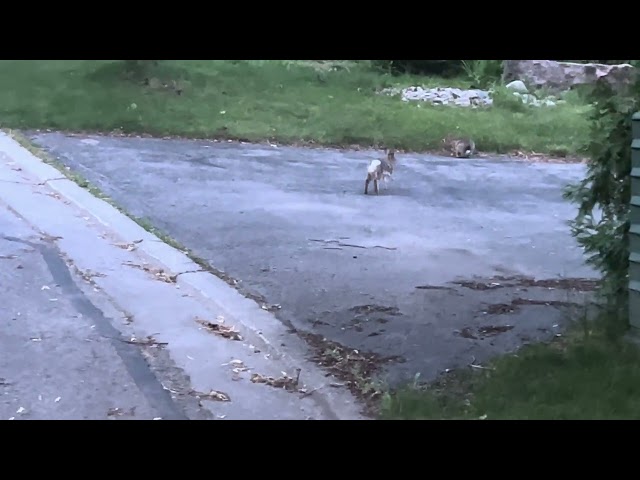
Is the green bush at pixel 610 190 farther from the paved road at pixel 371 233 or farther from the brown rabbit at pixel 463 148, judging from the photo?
the brown rabbit at pixel 463 148

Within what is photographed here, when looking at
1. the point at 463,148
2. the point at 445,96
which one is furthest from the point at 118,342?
the point at 445,96

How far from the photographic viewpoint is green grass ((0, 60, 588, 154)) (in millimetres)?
15328

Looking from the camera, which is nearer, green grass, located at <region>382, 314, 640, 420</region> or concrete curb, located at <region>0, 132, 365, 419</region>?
green grass, located at <region>382, 314, 640, 420</region>

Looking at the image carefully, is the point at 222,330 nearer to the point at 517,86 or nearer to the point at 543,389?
the point at 543,389

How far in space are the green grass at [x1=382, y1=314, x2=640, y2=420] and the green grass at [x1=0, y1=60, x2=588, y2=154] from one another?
9.69 m

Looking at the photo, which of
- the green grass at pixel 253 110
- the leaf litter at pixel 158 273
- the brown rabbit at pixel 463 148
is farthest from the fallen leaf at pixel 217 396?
the brown rabbit at pixel 463 148

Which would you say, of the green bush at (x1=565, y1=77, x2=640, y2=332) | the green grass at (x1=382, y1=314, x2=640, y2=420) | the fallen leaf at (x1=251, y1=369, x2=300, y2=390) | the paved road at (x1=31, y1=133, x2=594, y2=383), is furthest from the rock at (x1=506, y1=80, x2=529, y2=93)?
the fallen leaf at (x1=251, y1=369, x2=300, y2=390)

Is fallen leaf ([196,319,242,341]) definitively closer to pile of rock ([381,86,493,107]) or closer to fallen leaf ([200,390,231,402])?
fallen leaf ([200,390,231,402])

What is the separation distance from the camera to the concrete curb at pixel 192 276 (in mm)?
5105

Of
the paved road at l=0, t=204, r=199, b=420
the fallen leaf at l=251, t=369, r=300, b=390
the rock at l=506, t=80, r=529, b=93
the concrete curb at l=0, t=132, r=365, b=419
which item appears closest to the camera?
the paved road at l=0, t=204, r=199, b=420

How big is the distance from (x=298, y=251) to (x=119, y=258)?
163 cm
